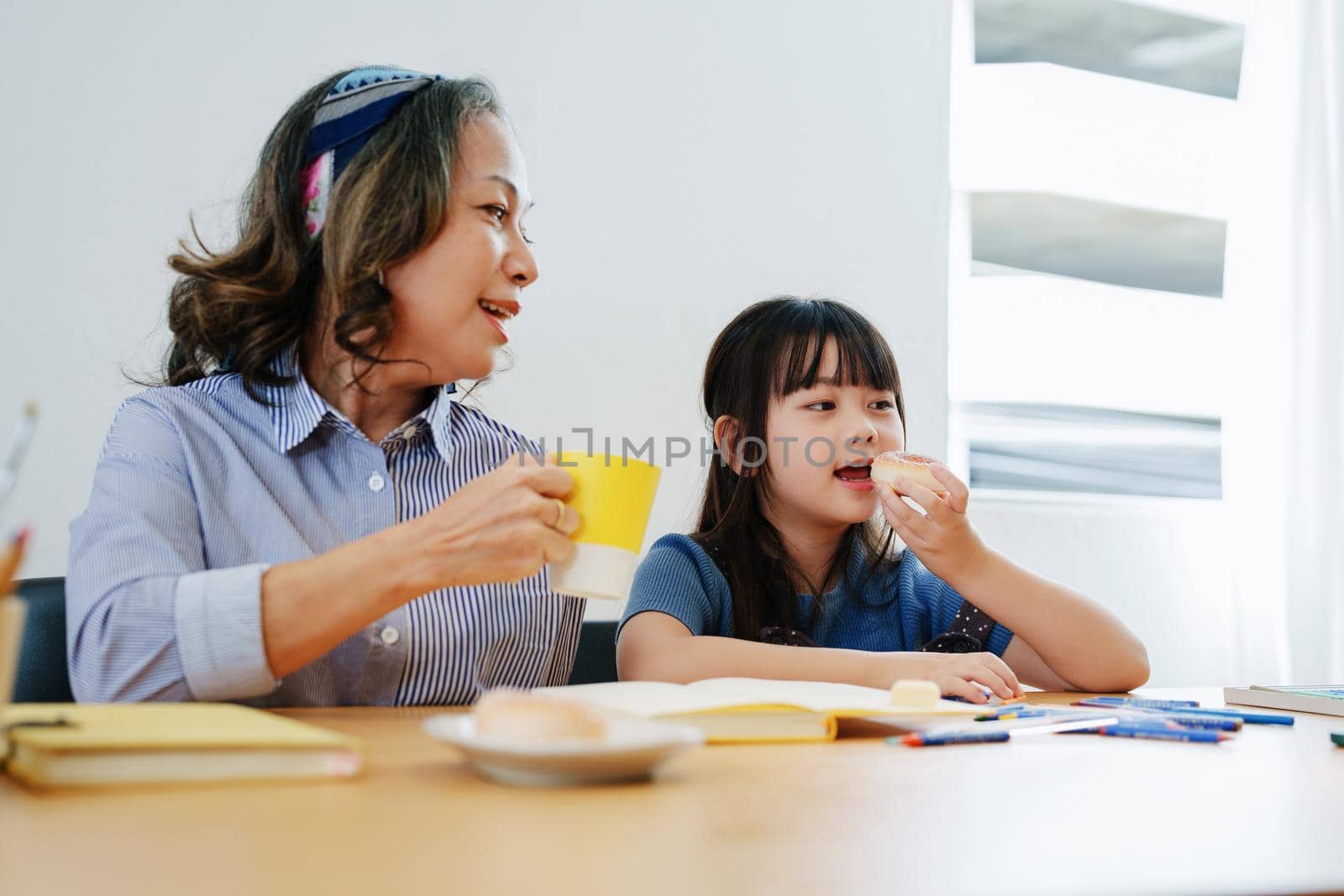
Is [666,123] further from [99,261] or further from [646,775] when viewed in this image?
[646,775]

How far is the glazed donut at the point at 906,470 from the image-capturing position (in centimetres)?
132

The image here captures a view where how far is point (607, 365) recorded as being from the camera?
2215 millimetres

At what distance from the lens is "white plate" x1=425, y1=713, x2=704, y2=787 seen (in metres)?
0.54

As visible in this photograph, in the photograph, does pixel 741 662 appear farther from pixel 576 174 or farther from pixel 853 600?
pixel 576 174

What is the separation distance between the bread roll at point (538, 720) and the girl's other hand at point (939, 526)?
809 millimetres

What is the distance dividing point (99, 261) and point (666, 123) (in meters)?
1.06

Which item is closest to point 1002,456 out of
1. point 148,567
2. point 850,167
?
point 850,167

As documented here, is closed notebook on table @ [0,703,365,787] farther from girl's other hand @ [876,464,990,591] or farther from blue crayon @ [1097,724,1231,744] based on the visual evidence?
girl's other hand @ [876,464,990,591]

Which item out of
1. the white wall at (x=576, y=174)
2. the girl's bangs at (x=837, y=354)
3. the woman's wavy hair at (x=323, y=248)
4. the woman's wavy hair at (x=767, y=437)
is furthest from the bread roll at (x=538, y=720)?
the white wall at (x=576, y=174)

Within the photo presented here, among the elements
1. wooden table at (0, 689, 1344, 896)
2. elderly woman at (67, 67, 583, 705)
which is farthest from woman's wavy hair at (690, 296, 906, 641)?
wooden table at (0, 689, 1344, 896)

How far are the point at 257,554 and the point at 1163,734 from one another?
2.52ft

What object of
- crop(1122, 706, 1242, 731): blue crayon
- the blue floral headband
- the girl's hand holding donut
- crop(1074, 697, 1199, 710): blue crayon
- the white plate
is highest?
the blue floral headband

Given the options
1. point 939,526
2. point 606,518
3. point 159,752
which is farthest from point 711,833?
point 939,526

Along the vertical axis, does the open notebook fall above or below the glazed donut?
below
